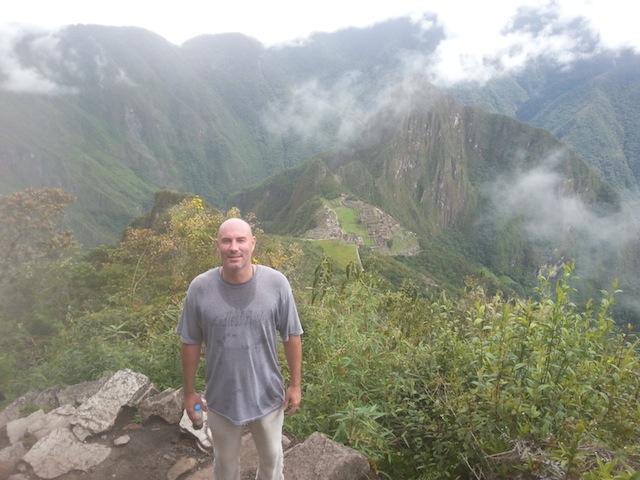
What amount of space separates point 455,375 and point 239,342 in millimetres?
1732

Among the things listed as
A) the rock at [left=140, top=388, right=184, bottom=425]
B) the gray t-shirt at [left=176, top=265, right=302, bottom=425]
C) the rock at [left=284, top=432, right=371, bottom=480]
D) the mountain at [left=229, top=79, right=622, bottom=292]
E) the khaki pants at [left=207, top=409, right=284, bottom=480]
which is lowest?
the mountain at [left=229, top=79, right=622, bottom=292]

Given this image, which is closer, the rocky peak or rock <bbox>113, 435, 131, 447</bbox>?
the rocky peak

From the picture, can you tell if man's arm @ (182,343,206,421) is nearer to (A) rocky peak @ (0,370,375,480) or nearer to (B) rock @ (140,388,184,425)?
(A) rocky peak @ (0,370,375,480)

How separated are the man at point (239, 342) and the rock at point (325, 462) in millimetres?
355

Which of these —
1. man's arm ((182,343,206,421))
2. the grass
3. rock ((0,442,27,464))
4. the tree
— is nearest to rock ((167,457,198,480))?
man's arm ((182,343,206,421))

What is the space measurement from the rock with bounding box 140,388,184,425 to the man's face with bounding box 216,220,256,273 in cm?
246

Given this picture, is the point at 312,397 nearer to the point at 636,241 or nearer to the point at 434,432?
the point at 434,432

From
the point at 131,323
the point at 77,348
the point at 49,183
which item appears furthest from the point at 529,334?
the point at 49,183

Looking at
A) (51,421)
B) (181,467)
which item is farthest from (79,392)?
(181,467)

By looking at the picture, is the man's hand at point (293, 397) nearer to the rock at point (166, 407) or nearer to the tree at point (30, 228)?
the rock at point (166, 407)

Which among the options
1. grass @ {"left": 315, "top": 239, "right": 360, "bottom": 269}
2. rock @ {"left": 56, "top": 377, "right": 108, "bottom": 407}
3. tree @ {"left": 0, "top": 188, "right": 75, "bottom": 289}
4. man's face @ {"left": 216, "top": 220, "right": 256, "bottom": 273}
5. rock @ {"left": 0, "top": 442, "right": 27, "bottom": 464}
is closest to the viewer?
man's face @ {"left": 216, "top": 220, "right": 256, "bottom": 273}

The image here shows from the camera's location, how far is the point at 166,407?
4586mm

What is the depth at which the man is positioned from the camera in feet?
9.57

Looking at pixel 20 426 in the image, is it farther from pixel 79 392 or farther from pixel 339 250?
pixel 339 250
